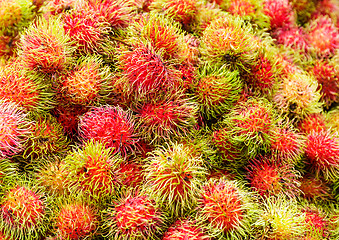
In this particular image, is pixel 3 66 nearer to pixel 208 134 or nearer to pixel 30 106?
pixel 30 106

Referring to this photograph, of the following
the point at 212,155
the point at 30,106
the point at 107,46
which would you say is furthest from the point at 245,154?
the point at 30,106

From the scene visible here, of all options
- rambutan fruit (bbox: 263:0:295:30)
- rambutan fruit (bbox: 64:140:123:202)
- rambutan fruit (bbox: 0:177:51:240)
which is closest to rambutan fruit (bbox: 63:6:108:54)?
rambutan fruit (bbox: 64:140:123:202)

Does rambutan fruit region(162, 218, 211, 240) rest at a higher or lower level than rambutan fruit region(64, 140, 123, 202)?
lower

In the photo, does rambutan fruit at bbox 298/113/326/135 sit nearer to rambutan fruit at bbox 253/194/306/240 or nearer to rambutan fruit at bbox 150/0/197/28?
rambutan fruit at bbox 253/194/306/240

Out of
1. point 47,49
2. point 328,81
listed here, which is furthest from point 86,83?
point 328,81

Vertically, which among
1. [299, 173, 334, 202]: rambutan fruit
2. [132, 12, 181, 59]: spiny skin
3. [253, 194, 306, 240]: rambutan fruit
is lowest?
[299, 173, 334, 202]: rambutan fruit

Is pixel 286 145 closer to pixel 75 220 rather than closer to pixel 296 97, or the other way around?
pixel 296 97
